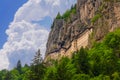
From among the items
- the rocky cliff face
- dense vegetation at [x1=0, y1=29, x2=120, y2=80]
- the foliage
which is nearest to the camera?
dense vegetation at [x1=0, y1=29, x2=120, y2=80]

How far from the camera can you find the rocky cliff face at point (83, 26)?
13912cm

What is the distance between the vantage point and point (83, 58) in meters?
104

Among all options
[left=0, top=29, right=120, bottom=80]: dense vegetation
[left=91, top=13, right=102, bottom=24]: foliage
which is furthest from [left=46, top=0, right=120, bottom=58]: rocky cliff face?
[left=0, top=29, right=120, bottom=80]: dense vegetation

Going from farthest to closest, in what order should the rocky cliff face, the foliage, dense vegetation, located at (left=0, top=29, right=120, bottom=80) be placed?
the foliage
the rocky cliff face
dense vegetation, located at (left=0, top=29, right=120, bottom=80)

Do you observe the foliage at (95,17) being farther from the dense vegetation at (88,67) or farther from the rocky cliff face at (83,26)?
the dense vegetation at (88,67)

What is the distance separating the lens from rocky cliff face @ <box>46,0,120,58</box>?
13912 cm

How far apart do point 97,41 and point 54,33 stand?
43629 mm

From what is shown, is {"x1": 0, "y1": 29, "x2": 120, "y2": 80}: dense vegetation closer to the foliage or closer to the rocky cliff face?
the rocky cliff face

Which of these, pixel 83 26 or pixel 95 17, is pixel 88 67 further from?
pixel 83 26

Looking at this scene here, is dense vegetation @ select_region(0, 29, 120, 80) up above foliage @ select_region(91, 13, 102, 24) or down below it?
below

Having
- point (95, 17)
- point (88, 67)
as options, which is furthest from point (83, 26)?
point (88, 67)

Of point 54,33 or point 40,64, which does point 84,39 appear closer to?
point 54,33

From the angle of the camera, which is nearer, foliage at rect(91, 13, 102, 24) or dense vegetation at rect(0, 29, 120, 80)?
dense vegetation at rect(0, 29, 120, 80)

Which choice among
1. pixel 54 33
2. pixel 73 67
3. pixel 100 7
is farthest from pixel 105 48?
pixel 54 33
